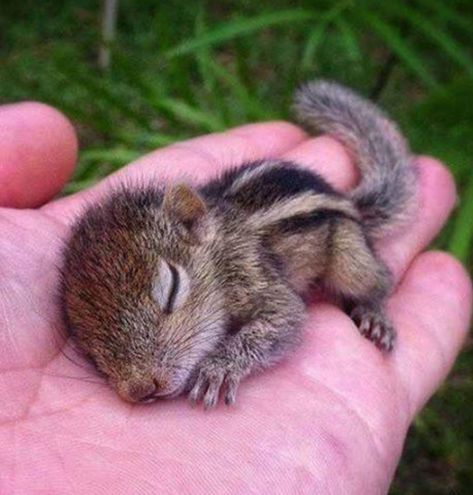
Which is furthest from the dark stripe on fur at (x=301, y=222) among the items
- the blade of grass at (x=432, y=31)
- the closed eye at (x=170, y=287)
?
the blade of grass at (x=432, y=31)

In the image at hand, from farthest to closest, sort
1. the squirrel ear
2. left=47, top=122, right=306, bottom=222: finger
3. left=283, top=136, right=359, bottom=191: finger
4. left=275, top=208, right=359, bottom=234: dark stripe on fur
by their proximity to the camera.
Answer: left=283, top=136, right=359, bottom=191: finger, left=47, top=122, right=306, bottom=222: finger, left=275, top=208, right=359, bottom=234: dark stripe on fur, the squirrel ear

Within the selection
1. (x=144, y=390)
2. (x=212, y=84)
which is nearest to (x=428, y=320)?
(x=144, y=390)

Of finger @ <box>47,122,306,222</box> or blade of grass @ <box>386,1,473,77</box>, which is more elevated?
blade of grass @ <box>386,1,473,77</box>

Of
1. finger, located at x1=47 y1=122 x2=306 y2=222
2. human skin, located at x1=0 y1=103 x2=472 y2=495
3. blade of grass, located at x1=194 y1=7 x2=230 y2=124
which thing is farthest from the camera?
blade of grass, located at x1=194 y1=7 x2=230 y2=124

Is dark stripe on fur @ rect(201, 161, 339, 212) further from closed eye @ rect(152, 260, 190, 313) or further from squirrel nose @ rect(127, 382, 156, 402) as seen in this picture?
squirrel nose @ rect(127, 382, 156, 402)

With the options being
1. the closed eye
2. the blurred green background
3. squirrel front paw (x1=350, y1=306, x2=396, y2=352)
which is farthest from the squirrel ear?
the blurred green background

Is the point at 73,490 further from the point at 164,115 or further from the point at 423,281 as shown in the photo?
the point at 164,115
